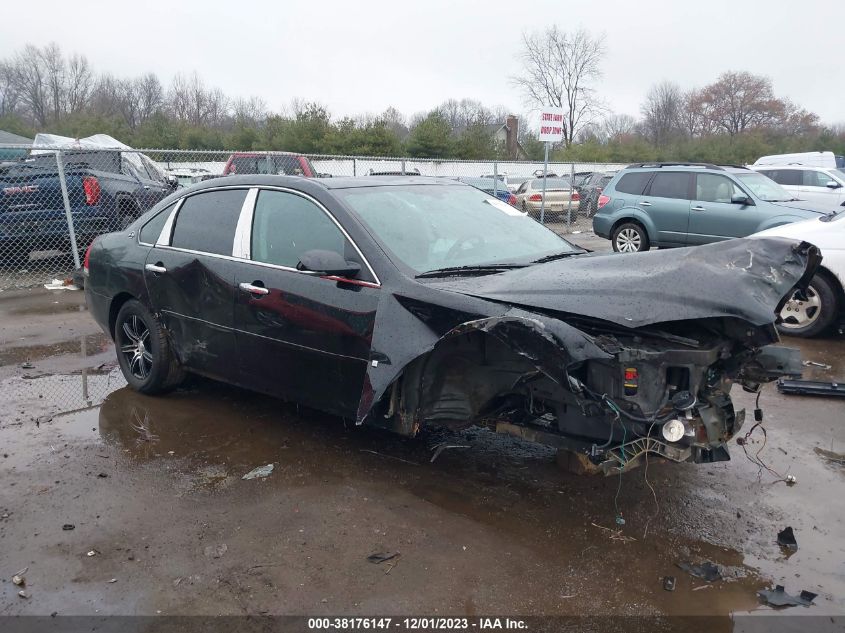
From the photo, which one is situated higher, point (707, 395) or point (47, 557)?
point (707, 395)

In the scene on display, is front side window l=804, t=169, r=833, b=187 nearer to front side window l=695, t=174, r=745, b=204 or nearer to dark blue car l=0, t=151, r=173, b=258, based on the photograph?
front side window l=695, t=174, r=745, b=204

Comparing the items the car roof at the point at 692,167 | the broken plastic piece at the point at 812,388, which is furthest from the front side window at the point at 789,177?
the broken plastic piece at the point at 812,388

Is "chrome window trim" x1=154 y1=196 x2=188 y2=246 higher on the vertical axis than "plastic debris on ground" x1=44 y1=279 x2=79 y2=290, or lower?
higher

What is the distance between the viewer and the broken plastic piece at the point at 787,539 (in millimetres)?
3281

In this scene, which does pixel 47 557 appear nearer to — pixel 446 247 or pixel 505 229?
pixel 446 247

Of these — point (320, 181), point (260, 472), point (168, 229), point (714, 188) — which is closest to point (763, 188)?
point (714, 188)

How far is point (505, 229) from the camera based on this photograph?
182 inches

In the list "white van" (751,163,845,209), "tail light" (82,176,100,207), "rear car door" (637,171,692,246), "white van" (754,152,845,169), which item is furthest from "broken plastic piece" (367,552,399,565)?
"white van" (754,152,845,169)

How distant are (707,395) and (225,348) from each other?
9.98 feet

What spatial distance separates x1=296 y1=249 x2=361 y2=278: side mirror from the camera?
375cm

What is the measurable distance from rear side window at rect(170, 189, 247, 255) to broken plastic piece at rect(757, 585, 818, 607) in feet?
11.9

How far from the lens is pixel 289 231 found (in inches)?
173

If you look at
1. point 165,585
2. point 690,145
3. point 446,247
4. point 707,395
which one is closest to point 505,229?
point 446,247

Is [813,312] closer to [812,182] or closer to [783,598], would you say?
[783,598]
